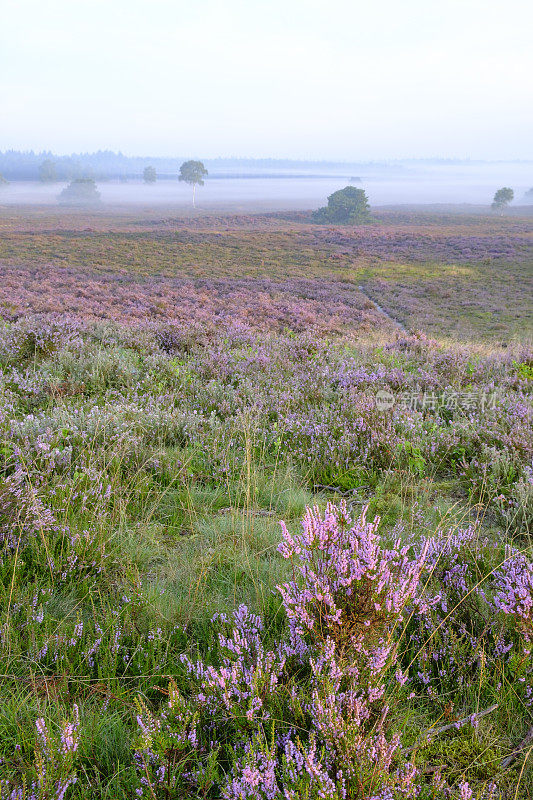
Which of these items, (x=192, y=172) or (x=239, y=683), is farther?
(x=192, y=172)

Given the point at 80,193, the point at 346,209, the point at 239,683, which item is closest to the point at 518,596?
the point at 239,683

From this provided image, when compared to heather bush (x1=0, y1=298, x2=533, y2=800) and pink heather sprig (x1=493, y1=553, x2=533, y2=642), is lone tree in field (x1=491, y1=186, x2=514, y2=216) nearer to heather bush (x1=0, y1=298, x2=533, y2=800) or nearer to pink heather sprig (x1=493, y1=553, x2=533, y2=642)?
heather bush (x1=0, y1=298, x2=533, y2=800)

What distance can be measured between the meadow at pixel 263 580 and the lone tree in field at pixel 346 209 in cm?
6794

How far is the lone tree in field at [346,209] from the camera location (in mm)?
69688

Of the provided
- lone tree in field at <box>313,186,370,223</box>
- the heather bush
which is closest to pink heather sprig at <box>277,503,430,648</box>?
the heather bush

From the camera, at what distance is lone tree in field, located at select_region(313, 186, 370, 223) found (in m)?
69.7

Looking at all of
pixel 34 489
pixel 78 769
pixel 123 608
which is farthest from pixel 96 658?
pixel 34 489

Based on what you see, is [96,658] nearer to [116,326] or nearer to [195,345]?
[195,345]

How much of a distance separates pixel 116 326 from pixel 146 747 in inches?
357

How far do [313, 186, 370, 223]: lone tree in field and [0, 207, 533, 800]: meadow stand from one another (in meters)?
67.9

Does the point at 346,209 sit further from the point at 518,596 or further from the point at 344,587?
the point at 344,587

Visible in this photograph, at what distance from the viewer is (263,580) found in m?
2.62

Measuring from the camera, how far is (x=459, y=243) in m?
45.0

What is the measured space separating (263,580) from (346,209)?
243ft
